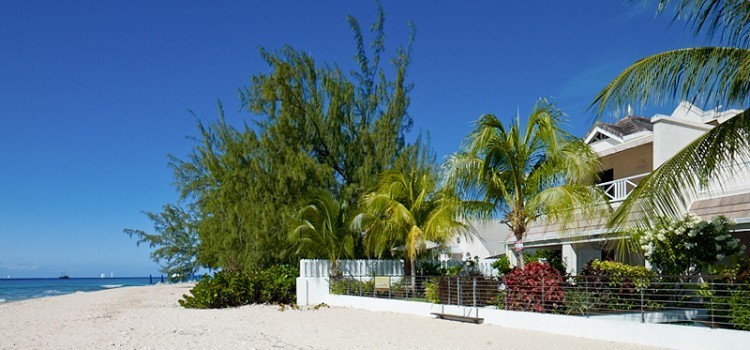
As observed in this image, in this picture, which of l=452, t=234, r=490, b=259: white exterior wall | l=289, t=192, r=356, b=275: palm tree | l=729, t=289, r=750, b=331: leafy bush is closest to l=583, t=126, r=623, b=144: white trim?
l=289, t=192, r=356, b=275: palm tree

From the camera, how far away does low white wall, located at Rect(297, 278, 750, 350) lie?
10633 mm

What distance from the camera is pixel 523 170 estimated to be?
1598 centimetres

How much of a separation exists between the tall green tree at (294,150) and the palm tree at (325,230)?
1.24 meters

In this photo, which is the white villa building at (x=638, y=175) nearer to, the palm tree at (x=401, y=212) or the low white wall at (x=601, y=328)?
the palm tree at (x=401, y=212)

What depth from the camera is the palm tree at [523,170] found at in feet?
50.5

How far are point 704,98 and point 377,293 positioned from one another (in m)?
13.1

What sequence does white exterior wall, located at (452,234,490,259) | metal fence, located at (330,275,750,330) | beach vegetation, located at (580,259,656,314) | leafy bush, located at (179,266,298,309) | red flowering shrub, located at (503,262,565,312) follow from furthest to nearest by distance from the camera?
1. white exterior wall, located at (452,234,490,259)
2. leafy bush, located at (179,266,298,309)
3. red flowering shrub, located at (503,262,565,312)
4. beach vegetation, located at (580,259,656,314)
5. metal fence, located at (330,275,750,330)

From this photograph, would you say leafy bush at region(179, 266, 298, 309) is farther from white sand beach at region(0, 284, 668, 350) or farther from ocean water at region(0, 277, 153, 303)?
ocean water at region(0, 277, 153, 303)

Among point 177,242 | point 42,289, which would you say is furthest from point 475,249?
point 42,289

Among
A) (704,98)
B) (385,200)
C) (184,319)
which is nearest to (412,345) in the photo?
(704,98)

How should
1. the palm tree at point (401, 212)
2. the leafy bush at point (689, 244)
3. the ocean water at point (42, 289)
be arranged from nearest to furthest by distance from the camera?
the leafy bush at point (689, 244), the palm tree at point (401, 212), the ocean water at point (42, 289)

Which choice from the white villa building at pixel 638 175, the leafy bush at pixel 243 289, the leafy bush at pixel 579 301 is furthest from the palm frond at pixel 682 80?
the leafy bush at pixel 243 289

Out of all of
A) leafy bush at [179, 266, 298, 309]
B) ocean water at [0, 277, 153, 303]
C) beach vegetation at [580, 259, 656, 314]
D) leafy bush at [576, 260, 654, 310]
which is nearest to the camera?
beach vegetation at [580, 259, 656, 314]

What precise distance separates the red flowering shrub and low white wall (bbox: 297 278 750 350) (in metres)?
0.37
